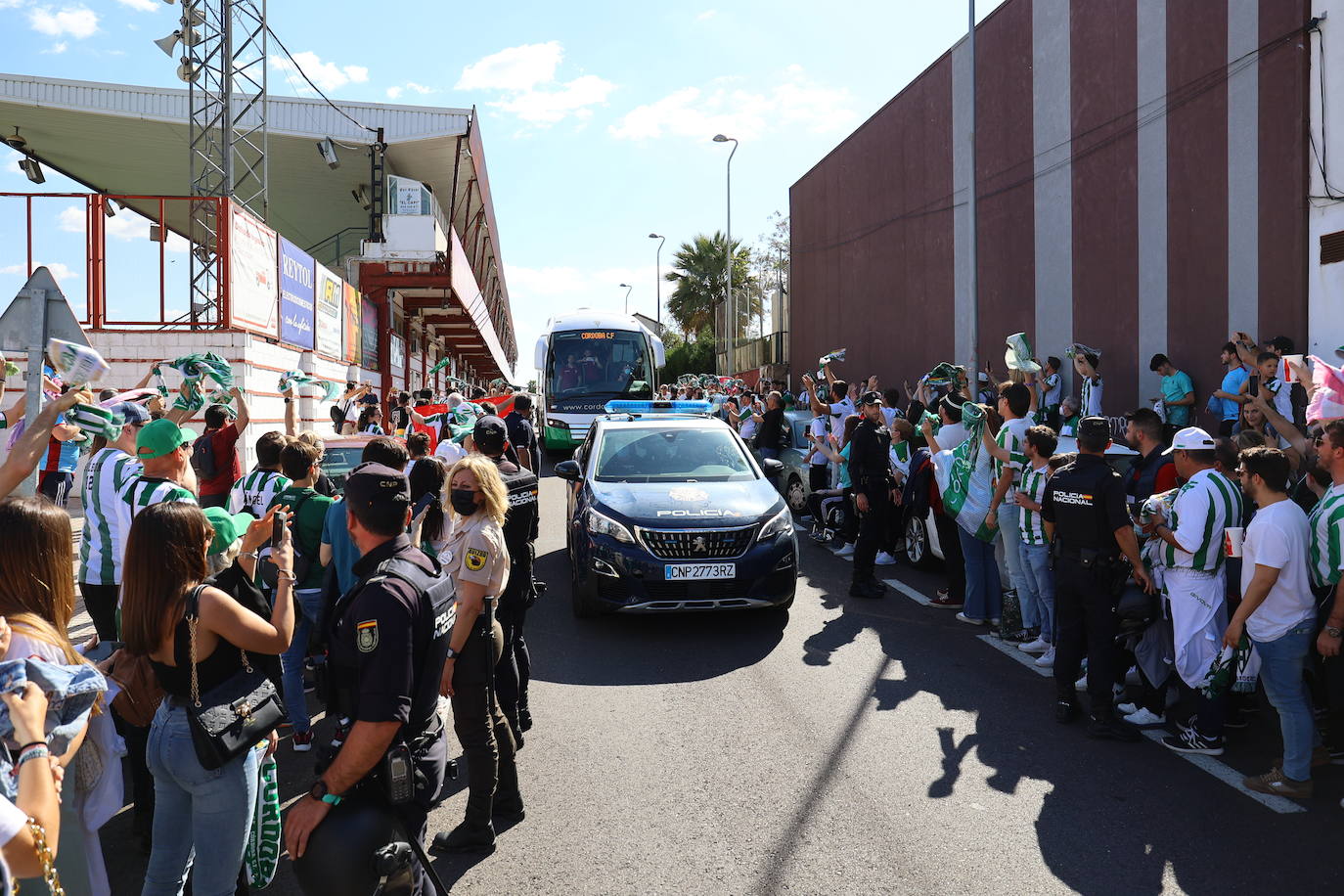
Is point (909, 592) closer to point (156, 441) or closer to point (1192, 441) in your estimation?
point (1192, 441)

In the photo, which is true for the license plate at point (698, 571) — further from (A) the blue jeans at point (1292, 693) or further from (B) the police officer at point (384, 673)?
(B) the police officer at point (384, 673)

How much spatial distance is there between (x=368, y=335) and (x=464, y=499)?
64.8ft

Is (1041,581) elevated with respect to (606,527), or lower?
lower

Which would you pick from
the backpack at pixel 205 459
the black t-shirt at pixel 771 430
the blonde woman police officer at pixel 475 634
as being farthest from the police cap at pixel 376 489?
the black t-shirt at pixel 771 430

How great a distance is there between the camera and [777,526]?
7.50 metres

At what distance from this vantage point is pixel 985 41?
19.8 meters

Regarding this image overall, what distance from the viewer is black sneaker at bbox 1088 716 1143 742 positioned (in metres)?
5.12

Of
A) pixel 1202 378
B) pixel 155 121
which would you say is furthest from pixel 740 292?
pixel 1202 378

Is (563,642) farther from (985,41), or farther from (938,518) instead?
(985,41)

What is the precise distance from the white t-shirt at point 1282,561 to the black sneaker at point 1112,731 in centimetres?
92

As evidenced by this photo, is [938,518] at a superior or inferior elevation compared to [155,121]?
inferior

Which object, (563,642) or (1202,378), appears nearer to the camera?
(563,642)

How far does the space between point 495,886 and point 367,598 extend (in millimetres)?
1604

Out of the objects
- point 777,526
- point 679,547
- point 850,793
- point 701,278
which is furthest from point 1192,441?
point 701,278
